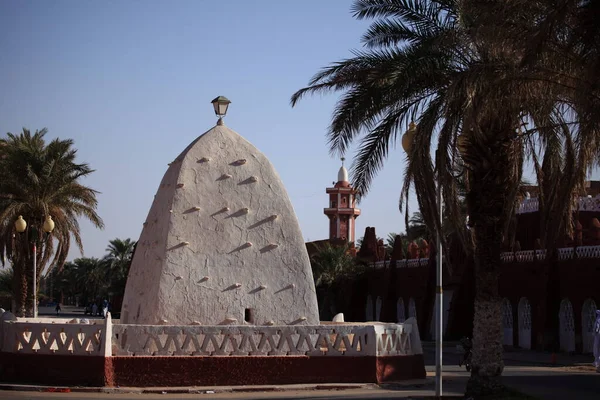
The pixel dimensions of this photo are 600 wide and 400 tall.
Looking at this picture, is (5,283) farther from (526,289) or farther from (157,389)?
(157,389)

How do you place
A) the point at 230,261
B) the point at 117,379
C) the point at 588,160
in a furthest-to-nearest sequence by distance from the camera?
the point at 230,261 → the point at 117,379 → the point at 588,160

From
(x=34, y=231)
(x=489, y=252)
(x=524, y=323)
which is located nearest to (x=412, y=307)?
(x=524, y=323)

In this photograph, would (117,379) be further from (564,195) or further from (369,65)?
(564,195)

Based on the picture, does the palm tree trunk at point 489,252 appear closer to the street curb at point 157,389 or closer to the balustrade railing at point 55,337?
the street curb at point 157,389

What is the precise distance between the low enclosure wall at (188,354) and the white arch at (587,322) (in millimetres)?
16782

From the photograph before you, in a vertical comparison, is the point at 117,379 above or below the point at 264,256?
below

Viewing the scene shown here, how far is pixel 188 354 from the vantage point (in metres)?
17.2

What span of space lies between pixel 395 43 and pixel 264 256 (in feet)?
19.5

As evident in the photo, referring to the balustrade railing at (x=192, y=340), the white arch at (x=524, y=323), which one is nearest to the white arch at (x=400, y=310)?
the white arch at (x=524, y=323)

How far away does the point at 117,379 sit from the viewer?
16.8 metres

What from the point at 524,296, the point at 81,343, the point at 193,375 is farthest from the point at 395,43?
the point at 524,296

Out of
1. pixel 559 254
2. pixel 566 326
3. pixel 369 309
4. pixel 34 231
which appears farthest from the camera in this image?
pixel 369 309

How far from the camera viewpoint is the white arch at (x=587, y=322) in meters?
32.7

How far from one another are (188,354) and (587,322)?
65.6 ft
